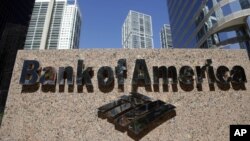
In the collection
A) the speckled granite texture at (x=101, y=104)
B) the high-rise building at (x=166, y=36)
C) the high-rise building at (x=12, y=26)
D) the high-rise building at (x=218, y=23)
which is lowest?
the speckled granite texture at (x=101, y=104)

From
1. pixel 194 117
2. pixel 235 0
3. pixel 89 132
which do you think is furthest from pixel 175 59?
pixel 235 0

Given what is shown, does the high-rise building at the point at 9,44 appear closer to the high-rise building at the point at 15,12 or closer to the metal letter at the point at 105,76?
the high-rise building at the point at 15,12

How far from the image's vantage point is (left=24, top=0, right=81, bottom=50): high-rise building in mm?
149875

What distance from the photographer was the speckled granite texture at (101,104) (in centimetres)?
849

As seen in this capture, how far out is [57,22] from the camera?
16575 centimetres

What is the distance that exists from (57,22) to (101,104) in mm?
166664

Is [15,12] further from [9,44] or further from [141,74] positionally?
[141,74]

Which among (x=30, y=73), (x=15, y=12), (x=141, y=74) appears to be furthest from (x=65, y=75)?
(x=15, y=12)

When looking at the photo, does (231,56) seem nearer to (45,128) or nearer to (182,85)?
(182,85)

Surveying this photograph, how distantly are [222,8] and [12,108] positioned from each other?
35.5 meters

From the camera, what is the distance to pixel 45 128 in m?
8.50

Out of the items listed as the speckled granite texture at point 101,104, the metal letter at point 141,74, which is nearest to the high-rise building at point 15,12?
the speckled granite texture at point 101,104

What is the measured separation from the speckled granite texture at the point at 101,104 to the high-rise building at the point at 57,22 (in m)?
147

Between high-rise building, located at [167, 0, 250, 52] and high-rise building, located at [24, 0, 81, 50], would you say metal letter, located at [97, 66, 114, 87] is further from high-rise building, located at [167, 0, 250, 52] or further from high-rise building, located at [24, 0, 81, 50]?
high-rise building, located at [24, 0, 81, 50]
